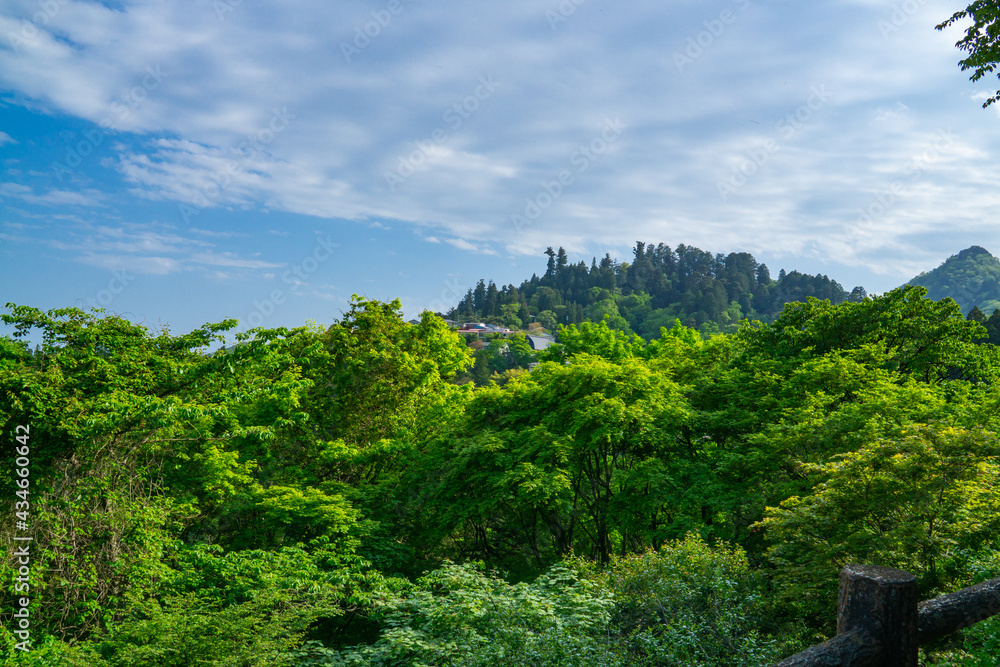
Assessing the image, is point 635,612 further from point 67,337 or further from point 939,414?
point 67,337

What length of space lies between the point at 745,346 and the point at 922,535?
13.9 meters

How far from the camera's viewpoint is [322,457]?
15625 mm

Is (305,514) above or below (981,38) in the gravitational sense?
below

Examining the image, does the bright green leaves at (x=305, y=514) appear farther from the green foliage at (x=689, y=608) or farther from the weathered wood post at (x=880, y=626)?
the weathered wood post at (x=880, y=626)

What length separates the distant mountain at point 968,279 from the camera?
119 m

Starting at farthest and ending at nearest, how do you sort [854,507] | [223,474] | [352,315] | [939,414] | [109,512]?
[352,315] → [223,474] → [939,414] → [109,512] → [854,507]

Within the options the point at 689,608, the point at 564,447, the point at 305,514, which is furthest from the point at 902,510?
the point at 305,514

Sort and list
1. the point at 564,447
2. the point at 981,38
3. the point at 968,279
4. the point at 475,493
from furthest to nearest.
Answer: the point at 968,279 → the point at 475,493 → the point at 564,447 → the point at 981,38

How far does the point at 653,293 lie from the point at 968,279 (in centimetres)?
7113

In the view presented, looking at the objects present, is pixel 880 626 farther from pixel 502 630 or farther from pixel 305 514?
pixel 305 514

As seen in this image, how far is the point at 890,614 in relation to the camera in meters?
2.19

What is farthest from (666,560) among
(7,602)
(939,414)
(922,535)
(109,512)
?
(7,602)

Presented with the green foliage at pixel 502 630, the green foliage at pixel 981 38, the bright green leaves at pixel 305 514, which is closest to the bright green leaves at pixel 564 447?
the bright green leaves at pixel 305 514

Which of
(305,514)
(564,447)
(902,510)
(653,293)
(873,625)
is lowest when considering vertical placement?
(305,514)
